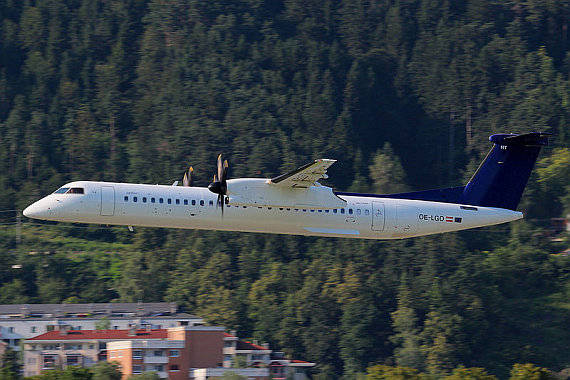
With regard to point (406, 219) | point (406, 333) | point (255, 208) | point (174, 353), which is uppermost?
point (255, 208)

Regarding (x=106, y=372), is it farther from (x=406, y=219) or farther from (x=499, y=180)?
(x=499, y=180)

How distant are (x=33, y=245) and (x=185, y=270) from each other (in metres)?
16.0

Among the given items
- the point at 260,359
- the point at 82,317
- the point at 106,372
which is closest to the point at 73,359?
the point at 82,317

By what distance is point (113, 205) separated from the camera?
34.7 m

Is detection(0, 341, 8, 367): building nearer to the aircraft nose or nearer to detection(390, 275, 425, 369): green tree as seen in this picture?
detection(390, 275, 425, 369): green tree

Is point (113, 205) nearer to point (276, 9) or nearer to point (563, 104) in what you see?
point (563, 104)

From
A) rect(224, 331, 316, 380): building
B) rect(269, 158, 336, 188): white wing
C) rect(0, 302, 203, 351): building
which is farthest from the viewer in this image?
rect(0, 302, 203, 351): building

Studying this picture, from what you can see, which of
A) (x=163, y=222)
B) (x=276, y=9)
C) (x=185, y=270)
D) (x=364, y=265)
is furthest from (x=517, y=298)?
(x=163, y=222)

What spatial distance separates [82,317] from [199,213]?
5485cm

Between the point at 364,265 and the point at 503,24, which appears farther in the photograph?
the point at 503,24

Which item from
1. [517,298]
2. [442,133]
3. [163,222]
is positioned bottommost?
[517,298]

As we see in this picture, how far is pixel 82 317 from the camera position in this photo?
3418 inches

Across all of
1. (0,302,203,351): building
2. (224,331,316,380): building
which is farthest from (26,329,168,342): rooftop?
(0,302,203,351): building

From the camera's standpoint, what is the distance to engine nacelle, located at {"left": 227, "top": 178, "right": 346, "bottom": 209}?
34.8 meters
